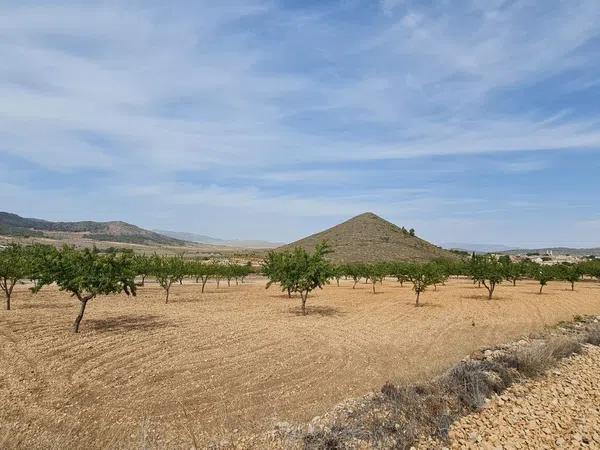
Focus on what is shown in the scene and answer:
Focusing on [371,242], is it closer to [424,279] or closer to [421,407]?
[424,279]

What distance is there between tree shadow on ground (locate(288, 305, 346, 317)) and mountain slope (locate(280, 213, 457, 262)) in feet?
238

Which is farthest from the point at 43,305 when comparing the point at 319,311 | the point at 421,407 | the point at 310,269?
the point at 421,407

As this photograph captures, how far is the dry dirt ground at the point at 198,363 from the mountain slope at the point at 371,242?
84134mm

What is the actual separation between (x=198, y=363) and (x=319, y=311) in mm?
22576

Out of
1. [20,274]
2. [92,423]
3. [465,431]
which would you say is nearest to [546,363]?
[465,431]

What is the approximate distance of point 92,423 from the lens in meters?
14.0

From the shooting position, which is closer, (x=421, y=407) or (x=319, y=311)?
(x=421, y=407)

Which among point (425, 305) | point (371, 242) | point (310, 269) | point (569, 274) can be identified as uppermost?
point (371, 242)

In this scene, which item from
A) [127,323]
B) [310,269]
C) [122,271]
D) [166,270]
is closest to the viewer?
[122,271]

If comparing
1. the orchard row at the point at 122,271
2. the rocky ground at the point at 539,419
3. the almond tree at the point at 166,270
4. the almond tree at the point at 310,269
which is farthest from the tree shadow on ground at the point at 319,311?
the rocky ground at the point at 539,419

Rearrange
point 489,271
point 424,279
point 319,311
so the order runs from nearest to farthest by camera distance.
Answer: point 319,311, point 424,279, point 489,271

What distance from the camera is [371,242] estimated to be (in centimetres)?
14700

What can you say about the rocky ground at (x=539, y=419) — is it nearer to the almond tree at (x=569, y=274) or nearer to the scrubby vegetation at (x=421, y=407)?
the scrubby vegetation at (x=421, y=407)

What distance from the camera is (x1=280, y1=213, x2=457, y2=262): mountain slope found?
13350 centimetres
